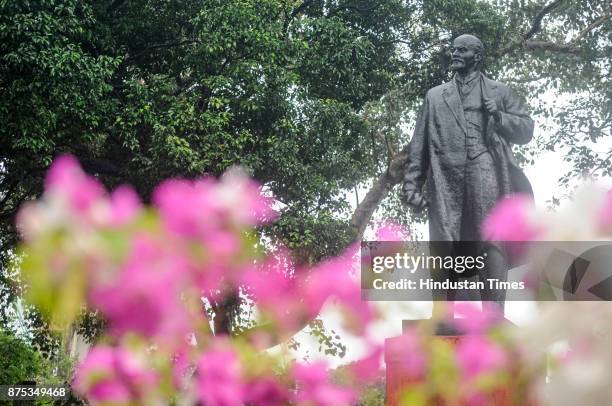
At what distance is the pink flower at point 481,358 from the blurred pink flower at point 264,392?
0.24 metres

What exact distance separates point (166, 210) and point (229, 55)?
9744 millimetres

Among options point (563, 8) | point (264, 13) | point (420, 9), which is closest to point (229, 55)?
point (264, 13)

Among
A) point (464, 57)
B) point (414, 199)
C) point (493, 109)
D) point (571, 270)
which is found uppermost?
point (464, 57)

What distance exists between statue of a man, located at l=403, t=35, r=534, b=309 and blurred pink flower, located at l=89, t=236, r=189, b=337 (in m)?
3.88

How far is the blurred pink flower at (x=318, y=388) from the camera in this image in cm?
117

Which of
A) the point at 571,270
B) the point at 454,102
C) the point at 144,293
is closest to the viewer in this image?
the point at 144,293

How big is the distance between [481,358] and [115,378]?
0.46 m

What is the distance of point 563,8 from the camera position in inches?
500

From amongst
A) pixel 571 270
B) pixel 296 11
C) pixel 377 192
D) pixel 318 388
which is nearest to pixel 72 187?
pixel 318 388

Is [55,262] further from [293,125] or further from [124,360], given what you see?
[293,125]

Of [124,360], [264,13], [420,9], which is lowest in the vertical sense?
[124,360]

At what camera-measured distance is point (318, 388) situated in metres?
1.19

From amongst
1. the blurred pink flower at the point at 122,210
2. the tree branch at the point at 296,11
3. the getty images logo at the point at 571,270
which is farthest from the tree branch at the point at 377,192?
the blurred pink flower at the point at 122,210

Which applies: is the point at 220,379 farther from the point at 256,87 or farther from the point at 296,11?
the point at 296,11
